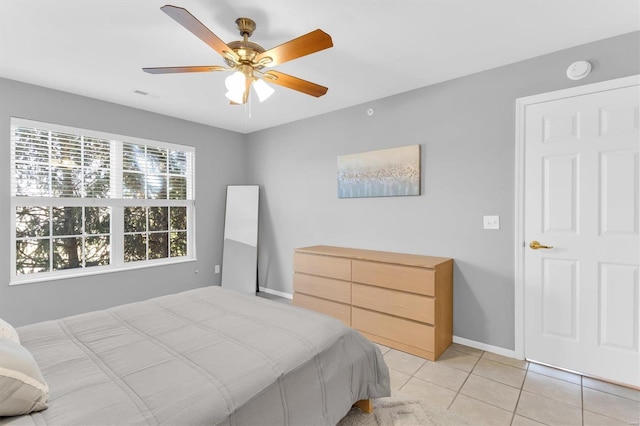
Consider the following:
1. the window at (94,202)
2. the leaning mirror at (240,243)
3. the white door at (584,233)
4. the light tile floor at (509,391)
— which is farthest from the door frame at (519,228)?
the window at (94,202)

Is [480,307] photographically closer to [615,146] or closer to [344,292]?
[344,292]

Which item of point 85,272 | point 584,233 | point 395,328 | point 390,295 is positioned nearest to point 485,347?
point 395,328

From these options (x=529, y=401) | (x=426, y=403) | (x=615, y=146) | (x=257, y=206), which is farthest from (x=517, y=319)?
(x=257, y=206)

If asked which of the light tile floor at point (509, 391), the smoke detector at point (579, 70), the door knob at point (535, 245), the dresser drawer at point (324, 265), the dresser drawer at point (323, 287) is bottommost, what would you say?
the light tile floor at point (509, 391)

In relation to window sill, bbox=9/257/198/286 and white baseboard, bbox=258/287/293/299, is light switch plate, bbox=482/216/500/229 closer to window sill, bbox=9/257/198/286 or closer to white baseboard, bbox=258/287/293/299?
white baseboard, bbox=258/287/293/299

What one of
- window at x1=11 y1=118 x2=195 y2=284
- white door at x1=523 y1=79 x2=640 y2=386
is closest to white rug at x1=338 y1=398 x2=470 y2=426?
white door at x1=523 y1=79 x2=640 y2=386

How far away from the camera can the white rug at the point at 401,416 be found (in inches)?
68.9

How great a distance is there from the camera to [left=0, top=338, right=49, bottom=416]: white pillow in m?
0.92

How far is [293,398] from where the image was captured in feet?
4.23

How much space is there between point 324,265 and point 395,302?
0.86 meters

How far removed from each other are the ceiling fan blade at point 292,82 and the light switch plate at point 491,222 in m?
1.78

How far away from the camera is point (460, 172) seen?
2.80 m

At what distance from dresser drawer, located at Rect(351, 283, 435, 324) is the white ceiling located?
6.43ft

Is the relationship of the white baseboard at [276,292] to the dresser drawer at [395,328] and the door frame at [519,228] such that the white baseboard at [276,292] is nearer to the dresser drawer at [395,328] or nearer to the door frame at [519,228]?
the dresser drawer at [395,328]
